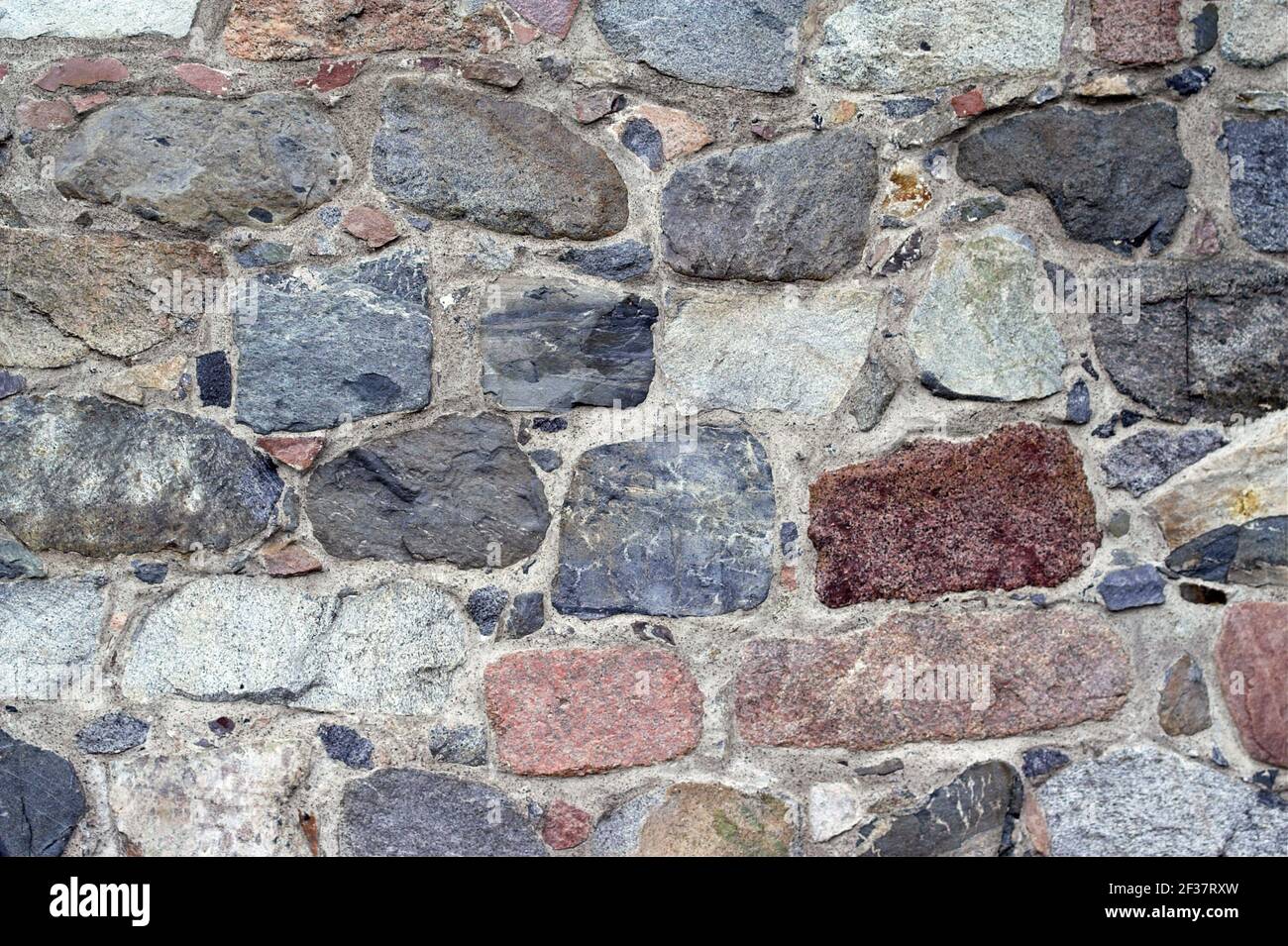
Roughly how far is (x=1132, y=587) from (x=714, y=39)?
1.14 metres

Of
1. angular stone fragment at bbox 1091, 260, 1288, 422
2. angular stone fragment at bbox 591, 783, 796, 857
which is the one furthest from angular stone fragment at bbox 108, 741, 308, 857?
angular stone fragment at bbox 1091, 260, 1288, 422

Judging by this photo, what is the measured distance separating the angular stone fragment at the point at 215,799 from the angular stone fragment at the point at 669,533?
1.82ft

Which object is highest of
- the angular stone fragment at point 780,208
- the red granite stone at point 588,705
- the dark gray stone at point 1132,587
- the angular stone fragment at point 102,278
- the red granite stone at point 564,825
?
the angular stone fragment at point 780,208

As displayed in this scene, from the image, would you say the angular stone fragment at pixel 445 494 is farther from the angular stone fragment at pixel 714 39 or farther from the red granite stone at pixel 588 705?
the angular stone fragment at pixel 714 39

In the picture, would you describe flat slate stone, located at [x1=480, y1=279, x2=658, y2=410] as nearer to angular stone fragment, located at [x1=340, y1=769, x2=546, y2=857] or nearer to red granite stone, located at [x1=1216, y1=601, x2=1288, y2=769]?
angular stone fragment, located at [x1=340, y1=769, x2=546, y2=857]

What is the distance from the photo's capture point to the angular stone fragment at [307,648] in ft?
5.47

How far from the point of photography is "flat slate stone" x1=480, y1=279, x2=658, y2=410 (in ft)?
5.46

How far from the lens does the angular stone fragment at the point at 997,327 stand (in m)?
1.65

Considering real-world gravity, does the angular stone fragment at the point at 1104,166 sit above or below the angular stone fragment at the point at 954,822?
above

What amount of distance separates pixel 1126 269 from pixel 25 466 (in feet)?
6.06

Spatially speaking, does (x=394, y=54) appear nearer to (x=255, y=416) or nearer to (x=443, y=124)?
(x=443, y=124)

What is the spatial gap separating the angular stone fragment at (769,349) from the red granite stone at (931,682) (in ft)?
1.33

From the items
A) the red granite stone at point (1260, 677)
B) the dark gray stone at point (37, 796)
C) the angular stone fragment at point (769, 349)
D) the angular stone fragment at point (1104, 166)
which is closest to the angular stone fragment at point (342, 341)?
the angular stone fragment at point (769, 349)

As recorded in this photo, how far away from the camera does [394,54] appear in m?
1.67
